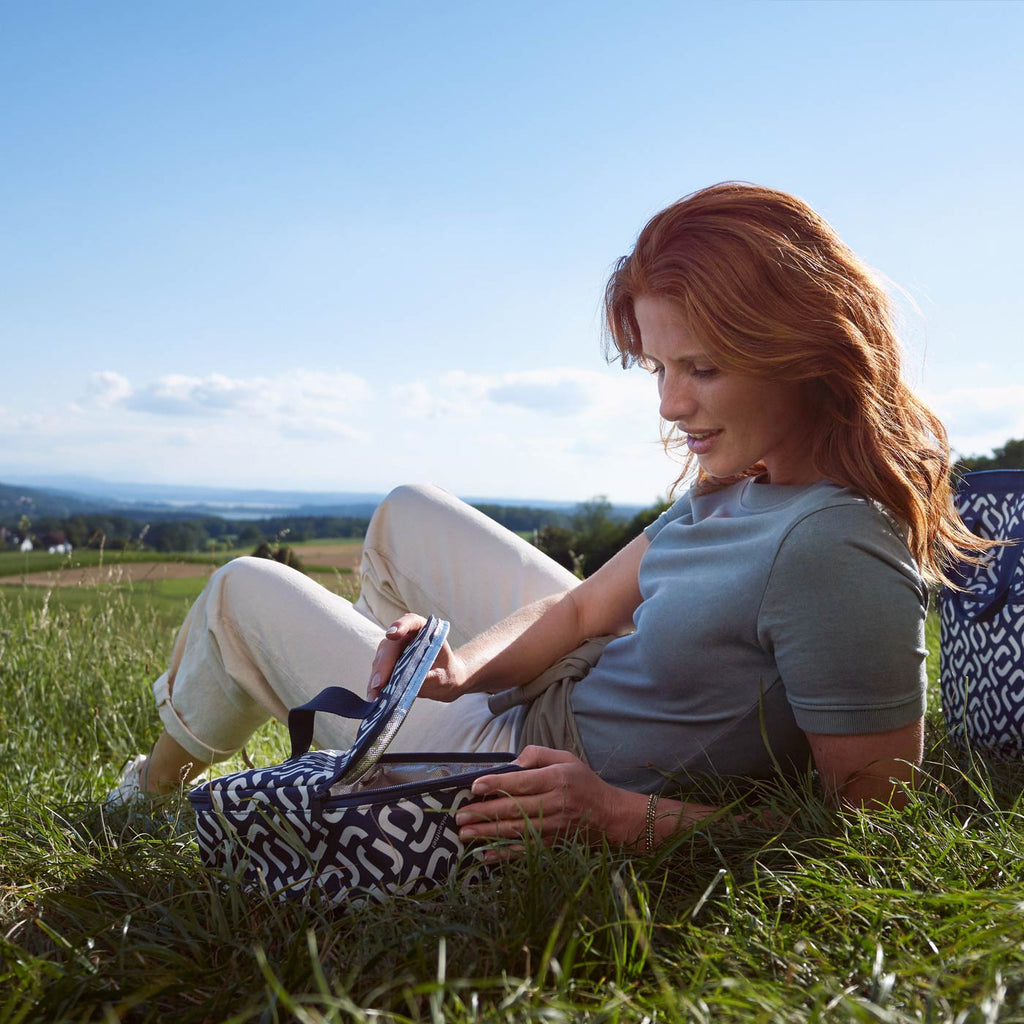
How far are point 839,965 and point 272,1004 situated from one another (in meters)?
0.86

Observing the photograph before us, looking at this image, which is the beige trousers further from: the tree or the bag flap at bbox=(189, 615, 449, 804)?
the tree

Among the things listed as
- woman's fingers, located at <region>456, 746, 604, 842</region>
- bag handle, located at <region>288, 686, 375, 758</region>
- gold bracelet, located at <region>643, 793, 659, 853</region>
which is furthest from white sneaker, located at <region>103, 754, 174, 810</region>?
gold bracelet, located at <region>643, 793, 659, 853</region>

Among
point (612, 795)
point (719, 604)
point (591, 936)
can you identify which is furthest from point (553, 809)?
point (719, 604)

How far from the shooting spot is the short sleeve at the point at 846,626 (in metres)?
1.78

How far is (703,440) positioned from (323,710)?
1.06 m

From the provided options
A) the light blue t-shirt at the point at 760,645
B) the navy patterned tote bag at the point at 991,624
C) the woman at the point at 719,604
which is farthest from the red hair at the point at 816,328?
the navy patterned tote bag at the point at 991,624

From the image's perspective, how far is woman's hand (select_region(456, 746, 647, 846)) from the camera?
1.75m

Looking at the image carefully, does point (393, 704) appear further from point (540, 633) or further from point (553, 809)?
point (540, 633)

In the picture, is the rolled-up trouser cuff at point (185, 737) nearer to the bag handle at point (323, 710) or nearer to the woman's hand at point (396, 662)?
the woman's hand at point (396, 662)

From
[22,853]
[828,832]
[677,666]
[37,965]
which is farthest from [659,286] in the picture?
[22,853]

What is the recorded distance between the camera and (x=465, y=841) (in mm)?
1768

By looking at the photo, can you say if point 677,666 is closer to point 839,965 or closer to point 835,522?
point 835,522

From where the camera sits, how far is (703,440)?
214cm

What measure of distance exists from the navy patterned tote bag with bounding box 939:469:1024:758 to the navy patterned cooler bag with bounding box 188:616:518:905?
144cm
